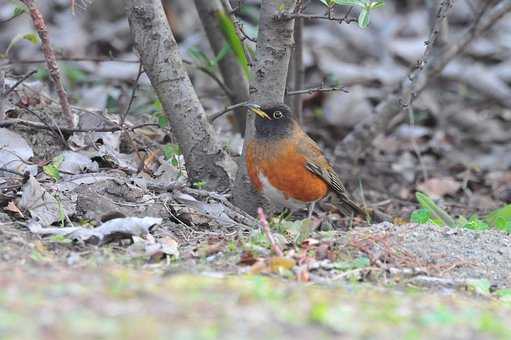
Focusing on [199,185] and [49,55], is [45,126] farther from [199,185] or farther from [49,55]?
[199,185]

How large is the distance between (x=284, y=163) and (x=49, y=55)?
1.79 metres

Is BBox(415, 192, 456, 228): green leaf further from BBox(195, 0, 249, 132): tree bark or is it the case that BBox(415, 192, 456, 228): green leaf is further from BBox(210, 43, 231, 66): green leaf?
BBox(210, 43, 231, 66): green leaf

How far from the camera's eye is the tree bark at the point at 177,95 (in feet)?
20.3

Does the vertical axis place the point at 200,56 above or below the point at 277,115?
above

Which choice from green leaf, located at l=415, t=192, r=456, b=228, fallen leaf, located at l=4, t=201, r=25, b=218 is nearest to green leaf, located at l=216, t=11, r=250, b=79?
green leaf, located at l=415, t=192, r=456, b=228

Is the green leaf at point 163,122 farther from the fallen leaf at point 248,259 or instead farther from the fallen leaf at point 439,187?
the fallen leaf at point 439,187

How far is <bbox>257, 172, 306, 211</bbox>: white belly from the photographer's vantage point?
639 cm

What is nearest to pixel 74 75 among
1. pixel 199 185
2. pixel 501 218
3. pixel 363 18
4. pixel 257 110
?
pixel 199 185

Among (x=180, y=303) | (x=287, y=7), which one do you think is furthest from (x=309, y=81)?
(x=180, y=303)

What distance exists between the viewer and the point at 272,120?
6.61 metres

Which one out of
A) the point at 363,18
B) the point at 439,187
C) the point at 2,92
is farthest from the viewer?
the point at 439,187

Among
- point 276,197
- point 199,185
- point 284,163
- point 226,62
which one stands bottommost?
point 276,197

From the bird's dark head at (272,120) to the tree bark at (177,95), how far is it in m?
0.32

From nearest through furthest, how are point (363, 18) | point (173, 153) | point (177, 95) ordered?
point (363, 18) → point (177, 95) → point (173, 153)
